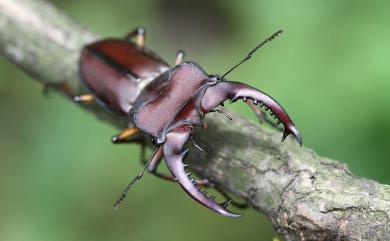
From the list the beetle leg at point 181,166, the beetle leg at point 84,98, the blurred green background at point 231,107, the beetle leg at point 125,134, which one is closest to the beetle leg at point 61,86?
the beetle leg at point 84,98

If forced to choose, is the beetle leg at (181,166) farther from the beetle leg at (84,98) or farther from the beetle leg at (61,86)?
the beetle leg at (61,86)

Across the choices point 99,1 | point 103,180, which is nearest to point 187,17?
point 99,1

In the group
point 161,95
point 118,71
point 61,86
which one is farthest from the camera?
point 61,86

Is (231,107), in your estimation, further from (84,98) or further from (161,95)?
(161,95)

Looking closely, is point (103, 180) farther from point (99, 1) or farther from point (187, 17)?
point (187, 17)

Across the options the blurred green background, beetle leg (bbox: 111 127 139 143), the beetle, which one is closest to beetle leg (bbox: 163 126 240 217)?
the beetle

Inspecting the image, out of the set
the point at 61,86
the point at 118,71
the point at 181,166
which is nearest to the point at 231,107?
the point at 118,71
